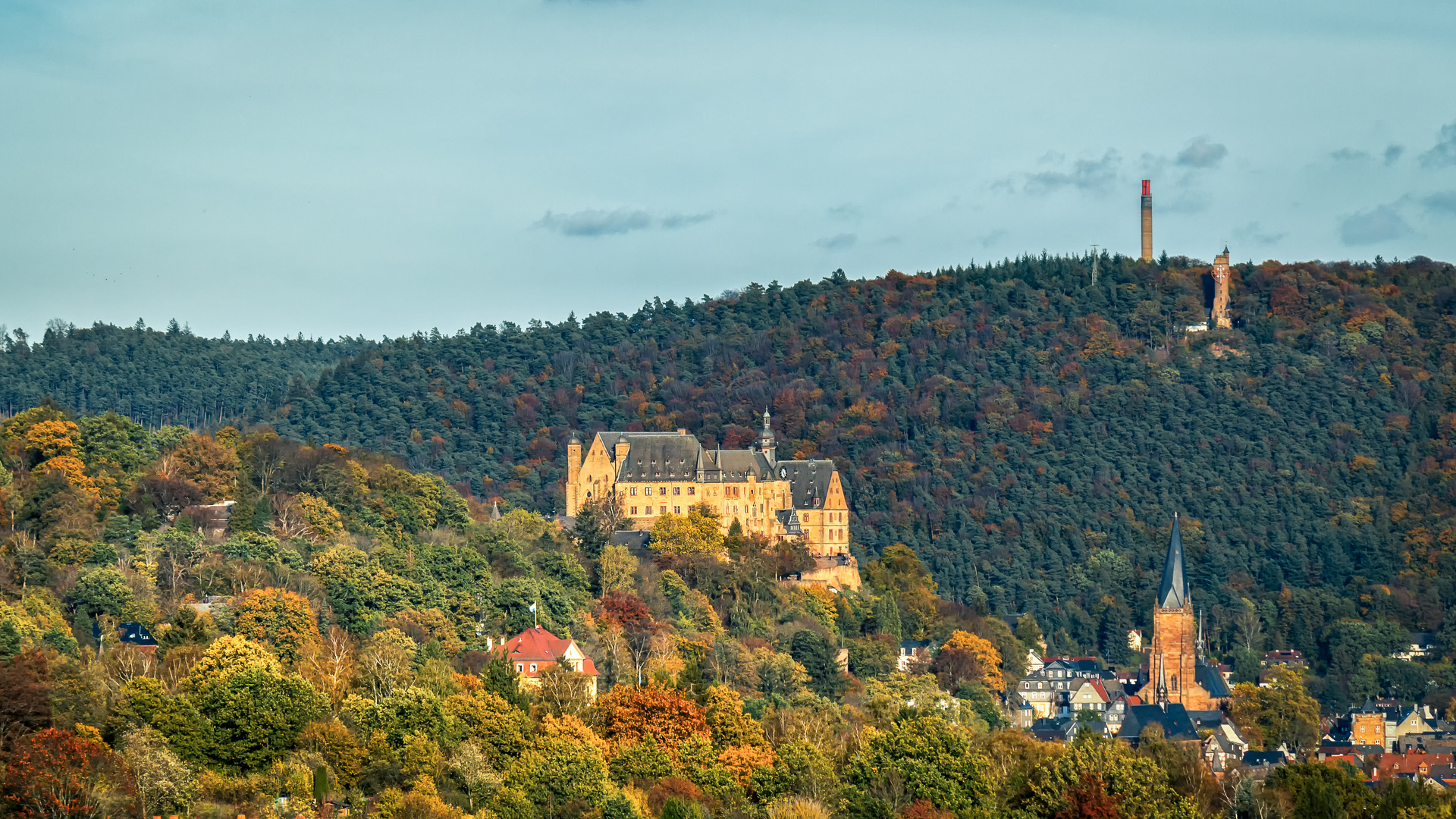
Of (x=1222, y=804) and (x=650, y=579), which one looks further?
(x=650, y=579)

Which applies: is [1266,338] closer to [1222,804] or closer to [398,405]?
[398,405]

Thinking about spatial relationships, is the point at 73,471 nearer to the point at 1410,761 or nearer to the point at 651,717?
the point at 651,717

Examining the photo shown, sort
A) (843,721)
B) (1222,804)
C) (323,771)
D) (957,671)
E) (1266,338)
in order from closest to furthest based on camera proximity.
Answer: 1. (323,771)
2. (1222,804)
3. (843,721)
4. (957,671)
5. (1266,338)

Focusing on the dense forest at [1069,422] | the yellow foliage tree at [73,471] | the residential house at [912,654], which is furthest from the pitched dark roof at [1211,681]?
the yellow foliage tree at [73,471]

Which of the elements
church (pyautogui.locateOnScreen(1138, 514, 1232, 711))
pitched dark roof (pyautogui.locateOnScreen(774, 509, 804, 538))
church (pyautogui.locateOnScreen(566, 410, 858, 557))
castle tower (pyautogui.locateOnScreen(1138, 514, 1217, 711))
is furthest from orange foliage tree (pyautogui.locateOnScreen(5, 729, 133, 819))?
castle tower (pyautogui.locateOnScreen(1138, 514, 1217, 711))

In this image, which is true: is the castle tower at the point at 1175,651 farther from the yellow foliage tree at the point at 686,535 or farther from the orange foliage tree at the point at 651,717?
the orange foliage tree at the point at 651,717

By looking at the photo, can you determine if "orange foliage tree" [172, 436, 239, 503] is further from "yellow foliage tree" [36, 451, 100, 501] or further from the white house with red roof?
the white house with red roof

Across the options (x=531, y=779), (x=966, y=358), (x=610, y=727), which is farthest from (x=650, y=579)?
(x=966, y=358)

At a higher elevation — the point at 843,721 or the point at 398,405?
the point at 398,405
